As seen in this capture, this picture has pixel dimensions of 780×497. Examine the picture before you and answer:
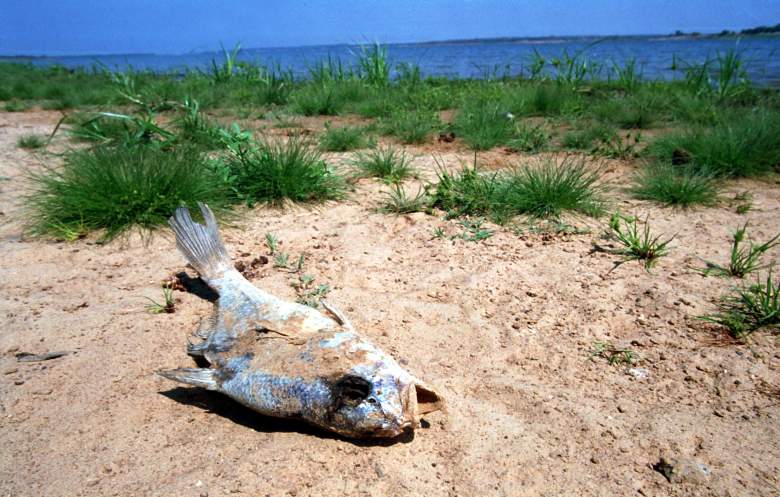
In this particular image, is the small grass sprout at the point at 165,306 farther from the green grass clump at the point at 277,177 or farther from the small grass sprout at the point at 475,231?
A: the small grass sprout at the point at 475,231

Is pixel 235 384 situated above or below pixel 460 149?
below

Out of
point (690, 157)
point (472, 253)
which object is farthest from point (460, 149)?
point (472, 253)

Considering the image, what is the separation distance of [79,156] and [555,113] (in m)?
6.07

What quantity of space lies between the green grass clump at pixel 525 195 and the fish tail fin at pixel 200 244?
1.85 metres

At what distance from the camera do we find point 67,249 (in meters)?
3.92

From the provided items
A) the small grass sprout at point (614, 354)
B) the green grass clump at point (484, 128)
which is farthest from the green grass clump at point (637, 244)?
the green grass clump at point (484, 128)

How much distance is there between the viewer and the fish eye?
1.99 metres

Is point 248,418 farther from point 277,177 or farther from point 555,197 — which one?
point 555,197

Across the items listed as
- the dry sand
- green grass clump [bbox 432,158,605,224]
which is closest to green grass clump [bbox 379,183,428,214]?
green grass clump [bbox 432,158,605,224]

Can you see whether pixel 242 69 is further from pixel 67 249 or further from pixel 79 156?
pixel 67 249

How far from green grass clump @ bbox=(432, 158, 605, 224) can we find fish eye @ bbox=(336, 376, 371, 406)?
2.45 meters

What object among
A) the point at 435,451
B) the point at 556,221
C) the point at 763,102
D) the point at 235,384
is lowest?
the point at 435,451

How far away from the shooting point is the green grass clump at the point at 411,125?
21.7 ft

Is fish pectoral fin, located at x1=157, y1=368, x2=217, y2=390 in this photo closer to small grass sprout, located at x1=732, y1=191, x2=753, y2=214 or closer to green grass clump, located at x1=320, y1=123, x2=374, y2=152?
small grass sprout, located at x1=732, y1=191, x2=753, y2=214
